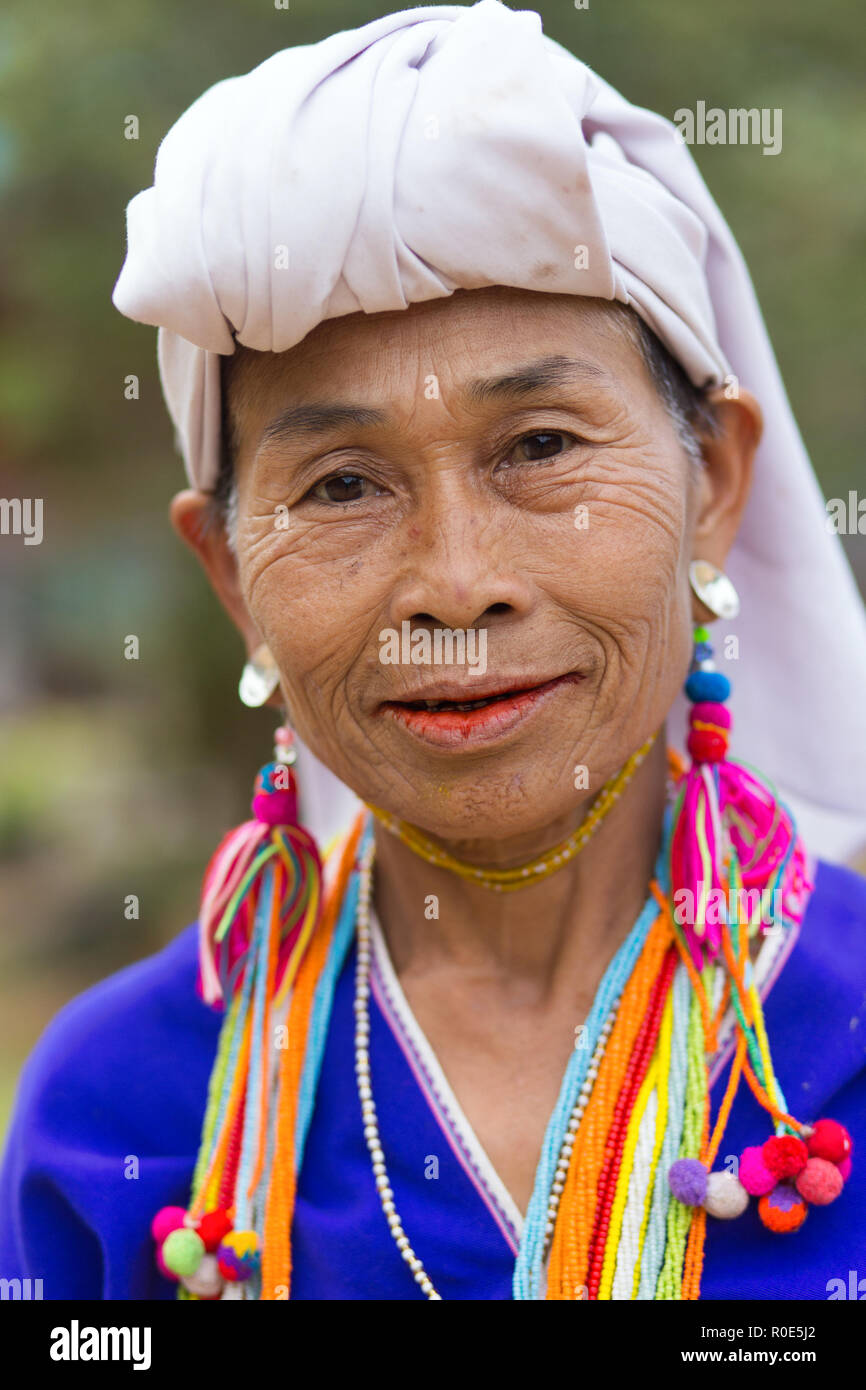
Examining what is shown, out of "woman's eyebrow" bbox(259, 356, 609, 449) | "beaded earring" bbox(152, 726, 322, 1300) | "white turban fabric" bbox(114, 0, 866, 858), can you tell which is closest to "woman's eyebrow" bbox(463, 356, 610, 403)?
"woman's eyebrow" bbox(259, 356, 609, 449)

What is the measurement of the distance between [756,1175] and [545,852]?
0.60m

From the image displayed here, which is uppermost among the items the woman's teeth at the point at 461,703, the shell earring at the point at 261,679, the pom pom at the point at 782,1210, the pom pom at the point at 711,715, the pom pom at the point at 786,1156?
the shell earring at the point at 261,679

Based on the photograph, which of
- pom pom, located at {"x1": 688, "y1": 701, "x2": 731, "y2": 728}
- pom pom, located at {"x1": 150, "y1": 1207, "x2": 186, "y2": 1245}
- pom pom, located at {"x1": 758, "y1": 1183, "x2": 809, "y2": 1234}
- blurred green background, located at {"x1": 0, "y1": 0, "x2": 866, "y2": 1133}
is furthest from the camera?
blurred green background, located at {"x1": 0, "y1": 0, "x2": 866, "y2": 1133}

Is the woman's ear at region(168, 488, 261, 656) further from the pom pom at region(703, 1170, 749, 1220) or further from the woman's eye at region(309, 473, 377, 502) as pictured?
the pom pom at region(703, 1170, 749, 1220)

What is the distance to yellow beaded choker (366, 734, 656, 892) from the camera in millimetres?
2250

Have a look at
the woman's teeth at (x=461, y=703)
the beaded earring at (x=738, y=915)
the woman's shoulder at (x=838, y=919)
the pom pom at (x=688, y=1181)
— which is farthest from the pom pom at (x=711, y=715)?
the pom pom at (x=688, y=1181)

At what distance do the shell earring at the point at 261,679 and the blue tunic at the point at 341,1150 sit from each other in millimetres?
516

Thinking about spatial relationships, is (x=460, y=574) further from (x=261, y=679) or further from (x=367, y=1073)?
(x=367, y=1073)

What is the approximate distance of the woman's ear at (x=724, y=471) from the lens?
90.0 inches

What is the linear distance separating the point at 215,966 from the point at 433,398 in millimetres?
1100

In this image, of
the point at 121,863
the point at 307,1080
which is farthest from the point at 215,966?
the point at 121,863

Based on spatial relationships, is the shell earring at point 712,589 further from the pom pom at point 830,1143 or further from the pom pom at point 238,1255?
the pom pom at point 238,1255

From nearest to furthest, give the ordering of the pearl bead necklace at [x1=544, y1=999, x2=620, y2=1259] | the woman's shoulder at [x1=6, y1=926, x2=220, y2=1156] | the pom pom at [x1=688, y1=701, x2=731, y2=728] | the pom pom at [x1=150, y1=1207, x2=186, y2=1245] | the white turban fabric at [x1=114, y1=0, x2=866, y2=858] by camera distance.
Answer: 1. the white turban fabric at [x1=114, y1=0, x2=866, y2=858]
2. the pearl bead necklace at [x1=544, y1=999, x2=620, y2=1259]
3. the pom pom at [x1=150, y1=1207, x2=186, y2=1245]
4. the pom pom at [x1=688, y1=701, x2=731, y2=728]
5. the woman's shoulder at [x1=6, y1=926, x2=220, y2=1156]

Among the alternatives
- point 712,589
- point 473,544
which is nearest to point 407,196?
point 473,544
